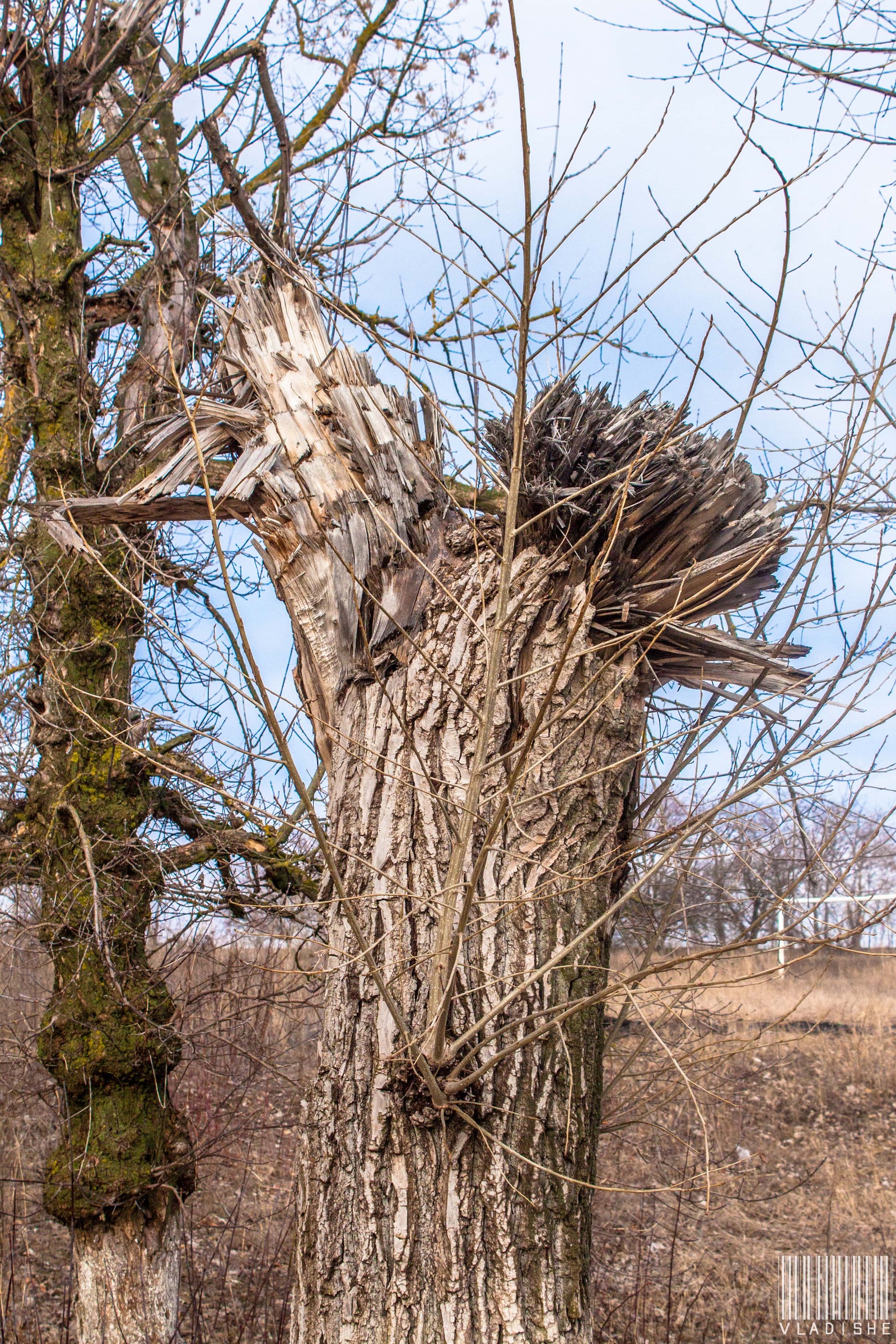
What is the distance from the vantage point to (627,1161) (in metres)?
9.11

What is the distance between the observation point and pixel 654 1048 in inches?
171

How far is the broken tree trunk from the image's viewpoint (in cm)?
205

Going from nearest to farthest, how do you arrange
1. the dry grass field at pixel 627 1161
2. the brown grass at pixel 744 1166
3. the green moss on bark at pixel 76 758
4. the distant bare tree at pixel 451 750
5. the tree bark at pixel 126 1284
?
the distant bare tree at pixel 451 750 → the tree bark at pixel 126 1284 → the green moss on bark at pixel 76 758 → the dry grass field at pixel 627 1161 → the brown grass at pixel 744 1166

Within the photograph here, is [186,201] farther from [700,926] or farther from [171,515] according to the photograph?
[700,926]

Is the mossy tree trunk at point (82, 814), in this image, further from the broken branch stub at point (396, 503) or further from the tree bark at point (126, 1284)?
the broken branch stub at point (396, 503)

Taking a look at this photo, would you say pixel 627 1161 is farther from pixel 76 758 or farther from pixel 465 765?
pixel 465 765

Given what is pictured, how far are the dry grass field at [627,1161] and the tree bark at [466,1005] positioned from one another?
0.63 meters

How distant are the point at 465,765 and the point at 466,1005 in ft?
2.09

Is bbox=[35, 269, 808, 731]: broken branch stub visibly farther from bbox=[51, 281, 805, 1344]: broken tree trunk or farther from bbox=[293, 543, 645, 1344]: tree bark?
bbox=[293, 543, 645, 1344]: tree bark

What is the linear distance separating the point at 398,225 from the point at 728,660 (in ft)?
5.58

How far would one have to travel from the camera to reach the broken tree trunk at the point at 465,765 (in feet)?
6.73

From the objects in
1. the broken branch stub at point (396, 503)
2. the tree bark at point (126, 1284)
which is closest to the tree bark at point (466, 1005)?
the broken branch stub at point (396, 503)

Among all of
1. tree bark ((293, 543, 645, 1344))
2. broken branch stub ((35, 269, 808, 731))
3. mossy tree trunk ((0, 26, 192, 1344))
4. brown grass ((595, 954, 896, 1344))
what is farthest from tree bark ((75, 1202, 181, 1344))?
broken branch stub ((35, 269, 808, 731))

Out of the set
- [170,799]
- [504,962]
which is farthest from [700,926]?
[504,962]
